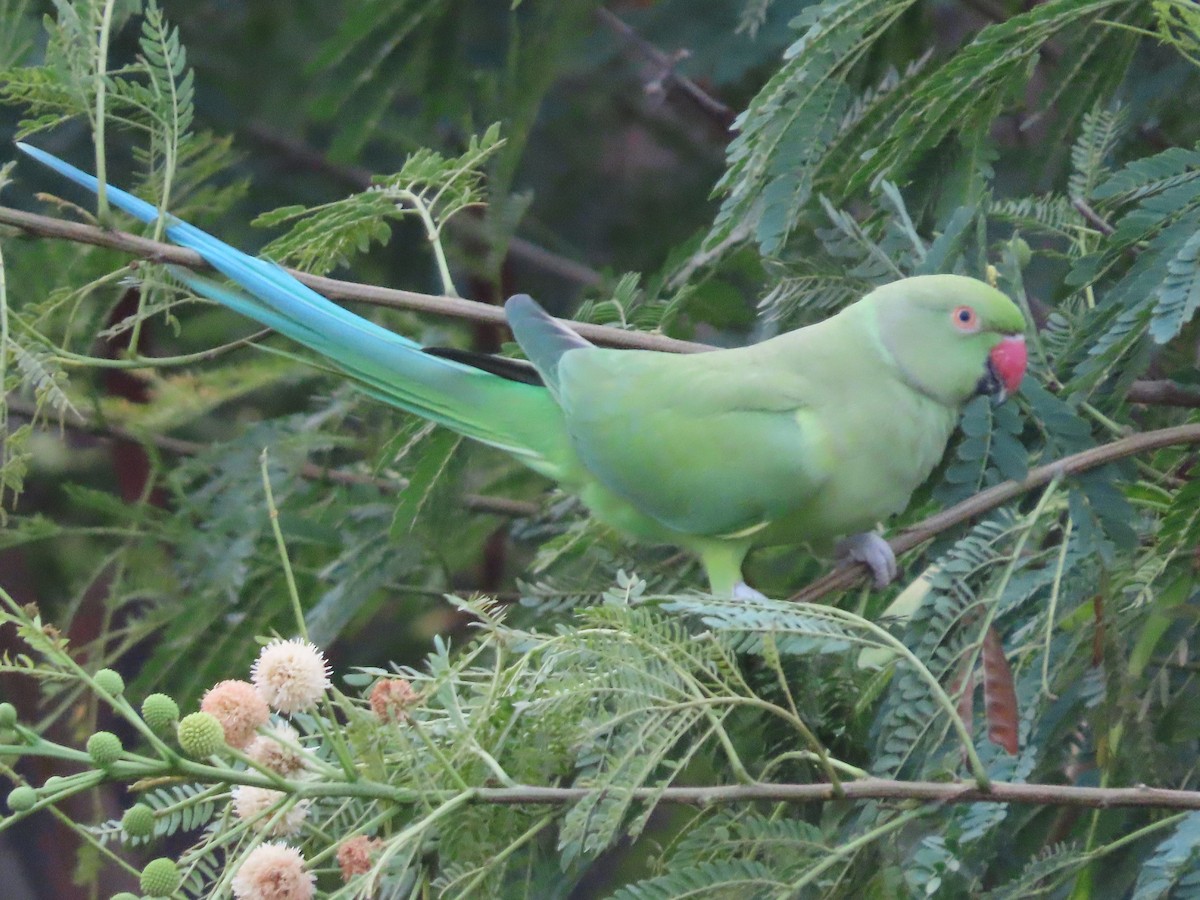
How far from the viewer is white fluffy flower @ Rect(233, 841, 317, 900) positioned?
118 cm

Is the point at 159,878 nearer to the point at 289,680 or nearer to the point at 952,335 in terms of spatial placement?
the point at 289,680

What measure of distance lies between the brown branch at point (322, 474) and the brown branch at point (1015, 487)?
1.02m

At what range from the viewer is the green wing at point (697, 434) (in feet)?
6.91

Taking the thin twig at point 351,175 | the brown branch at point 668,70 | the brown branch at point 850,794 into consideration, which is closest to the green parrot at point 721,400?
the brown branch at point 850,794

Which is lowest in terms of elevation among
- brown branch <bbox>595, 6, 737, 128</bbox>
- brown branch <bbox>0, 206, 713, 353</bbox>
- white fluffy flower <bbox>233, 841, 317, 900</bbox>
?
white fluffy flower <bbox>233, 841, 317, 900</bbox>

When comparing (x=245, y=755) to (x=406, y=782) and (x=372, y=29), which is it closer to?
(x=406, y=782)

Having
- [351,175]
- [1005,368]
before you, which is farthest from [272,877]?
[351,175]

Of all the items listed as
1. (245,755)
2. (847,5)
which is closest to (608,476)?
(847,5)

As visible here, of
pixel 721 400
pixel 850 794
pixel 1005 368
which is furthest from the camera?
pixel 721 400

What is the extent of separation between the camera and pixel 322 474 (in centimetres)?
302

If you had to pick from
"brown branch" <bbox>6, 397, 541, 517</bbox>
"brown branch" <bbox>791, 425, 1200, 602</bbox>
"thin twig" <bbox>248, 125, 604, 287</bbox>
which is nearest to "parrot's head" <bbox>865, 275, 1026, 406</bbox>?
"brown branch" <bbox>791, 425, 1200, 602</bbox>

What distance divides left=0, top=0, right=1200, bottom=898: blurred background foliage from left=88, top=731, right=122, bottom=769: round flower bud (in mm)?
477

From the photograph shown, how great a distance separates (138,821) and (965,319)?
4.73 feet

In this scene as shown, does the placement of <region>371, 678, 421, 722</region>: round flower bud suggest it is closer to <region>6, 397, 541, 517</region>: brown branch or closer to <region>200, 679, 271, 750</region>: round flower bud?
<region>200, 679, 271, 750</region>: round flower bud
